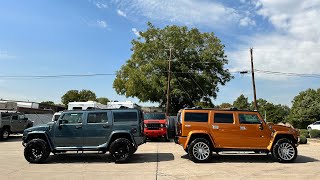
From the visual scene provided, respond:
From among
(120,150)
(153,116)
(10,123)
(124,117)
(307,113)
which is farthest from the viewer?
(307,113)

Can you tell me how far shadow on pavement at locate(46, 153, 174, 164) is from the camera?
42.5 feet

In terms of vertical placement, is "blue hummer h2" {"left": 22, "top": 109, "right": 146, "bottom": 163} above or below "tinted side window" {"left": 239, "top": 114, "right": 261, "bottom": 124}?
below

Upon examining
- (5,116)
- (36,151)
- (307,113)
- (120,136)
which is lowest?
(36,151)

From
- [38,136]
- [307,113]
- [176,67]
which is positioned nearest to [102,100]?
[307,113]

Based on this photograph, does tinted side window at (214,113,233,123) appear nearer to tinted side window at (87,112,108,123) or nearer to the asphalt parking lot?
the asphalt parking lot

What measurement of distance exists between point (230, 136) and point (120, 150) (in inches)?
161

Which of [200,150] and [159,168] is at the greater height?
[200,150]

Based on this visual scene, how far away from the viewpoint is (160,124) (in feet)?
70.8

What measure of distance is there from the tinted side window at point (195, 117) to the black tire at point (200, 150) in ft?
2.41

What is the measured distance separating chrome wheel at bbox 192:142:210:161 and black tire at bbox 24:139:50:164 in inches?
214

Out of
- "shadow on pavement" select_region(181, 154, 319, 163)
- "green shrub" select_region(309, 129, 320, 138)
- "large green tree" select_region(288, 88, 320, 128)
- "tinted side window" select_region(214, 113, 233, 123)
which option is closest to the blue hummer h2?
A: "shadow on pavement" select_region(181, 154, 319, 163)

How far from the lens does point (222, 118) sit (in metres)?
12.9

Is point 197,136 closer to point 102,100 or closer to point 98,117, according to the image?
point 98,117

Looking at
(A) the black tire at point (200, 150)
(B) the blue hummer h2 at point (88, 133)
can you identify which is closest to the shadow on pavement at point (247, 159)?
(A) the black tire at point (200, 150)
